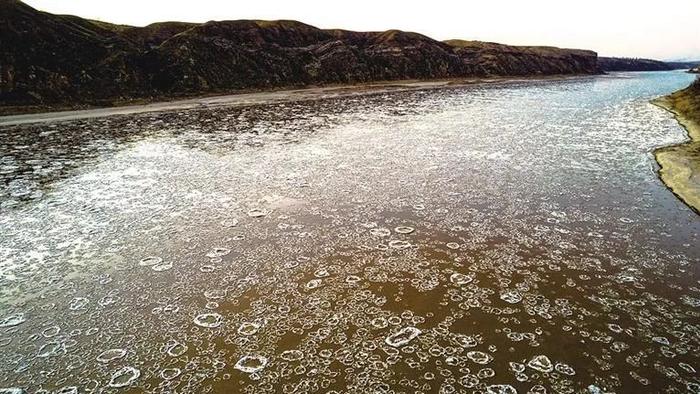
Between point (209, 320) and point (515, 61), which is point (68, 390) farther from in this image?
point (515, 61)

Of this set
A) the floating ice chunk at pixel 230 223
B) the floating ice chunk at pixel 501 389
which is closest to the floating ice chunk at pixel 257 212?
the floating ice chunk at pixel 230 223

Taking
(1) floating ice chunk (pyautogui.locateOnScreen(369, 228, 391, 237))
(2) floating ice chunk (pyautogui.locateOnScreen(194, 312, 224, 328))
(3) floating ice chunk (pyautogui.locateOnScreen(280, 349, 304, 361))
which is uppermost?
(1) floating ice chunk (pyautogui.locateOnScreen(369, 228, 391, 237))

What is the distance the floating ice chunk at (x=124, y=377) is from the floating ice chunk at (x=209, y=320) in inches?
60.5

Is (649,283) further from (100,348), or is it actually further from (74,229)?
(74,229)

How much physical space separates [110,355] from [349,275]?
547cm

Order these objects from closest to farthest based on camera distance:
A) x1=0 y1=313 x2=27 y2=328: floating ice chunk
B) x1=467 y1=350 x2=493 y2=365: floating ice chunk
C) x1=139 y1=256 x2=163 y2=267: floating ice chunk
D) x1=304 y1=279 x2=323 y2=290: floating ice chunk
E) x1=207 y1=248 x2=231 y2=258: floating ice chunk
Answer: x1=467 y1=350 x2=493 y2=365: floating ice chunk
x1=0 y1=313 x2=27 y2=328: floating ice chunk
x1=304 y1=279 x2=323 y2=290: floating ice chunk
x1=139 y1=256 x2=163 y2=267: floating ice chunk
x1=207 y1=248 x2=231 y2=258: floating ice chunk

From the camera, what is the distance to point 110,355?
24.4 feet

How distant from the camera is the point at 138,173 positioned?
19906 mm

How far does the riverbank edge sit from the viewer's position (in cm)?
1497

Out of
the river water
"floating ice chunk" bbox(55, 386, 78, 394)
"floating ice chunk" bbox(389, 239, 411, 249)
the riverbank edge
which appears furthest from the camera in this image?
the riverbank edge

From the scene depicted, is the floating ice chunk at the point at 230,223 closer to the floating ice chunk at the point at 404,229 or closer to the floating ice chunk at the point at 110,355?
the floating ice chunk at the point at 404,229

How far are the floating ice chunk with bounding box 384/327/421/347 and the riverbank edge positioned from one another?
12.5m

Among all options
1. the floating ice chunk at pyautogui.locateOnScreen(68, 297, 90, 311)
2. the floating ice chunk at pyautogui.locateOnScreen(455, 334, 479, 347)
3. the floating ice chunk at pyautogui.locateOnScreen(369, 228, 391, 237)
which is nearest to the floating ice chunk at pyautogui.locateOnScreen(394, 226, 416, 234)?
the floating ice chunk at pyautogui.locateOnScreen(369, 228, 391, 237)

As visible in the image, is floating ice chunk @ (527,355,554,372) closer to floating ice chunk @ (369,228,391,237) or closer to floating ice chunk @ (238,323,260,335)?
floating ice chunk @ (238,323,260,335)
